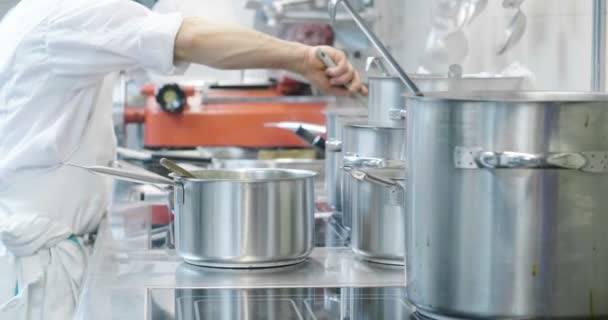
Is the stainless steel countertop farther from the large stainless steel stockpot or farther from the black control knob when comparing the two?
the black control knob

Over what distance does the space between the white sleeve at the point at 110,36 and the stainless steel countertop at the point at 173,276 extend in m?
0.32

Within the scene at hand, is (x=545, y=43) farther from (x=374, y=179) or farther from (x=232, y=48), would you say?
(x=374, y=179)

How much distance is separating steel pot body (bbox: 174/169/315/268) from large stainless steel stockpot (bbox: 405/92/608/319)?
0.38 m

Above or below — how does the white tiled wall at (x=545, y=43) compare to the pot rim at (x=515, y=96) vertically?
above

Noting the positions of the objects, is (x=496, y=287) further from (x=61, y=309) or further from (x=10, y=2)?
(x=10, y=2)

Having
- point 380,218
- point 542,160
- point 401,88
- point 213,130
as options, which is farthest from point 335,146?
point 213,130

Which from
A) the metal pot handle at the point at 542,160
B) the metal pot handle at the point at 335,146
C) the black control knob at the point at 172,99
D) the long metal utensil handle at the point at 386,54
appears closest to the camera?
the metal pot handle at the point at 542,160

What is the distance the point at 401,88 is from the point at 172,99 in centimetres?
158

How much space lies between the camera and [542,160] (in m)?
0.75

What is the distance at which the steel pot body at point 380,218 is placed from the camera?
1.17 m

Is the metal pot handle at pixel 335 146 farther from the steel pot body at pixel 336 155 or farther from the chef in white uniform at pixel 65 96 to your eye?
the chef in white uniform at pixel 65 96

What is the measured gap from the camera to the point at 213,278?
3.81ft

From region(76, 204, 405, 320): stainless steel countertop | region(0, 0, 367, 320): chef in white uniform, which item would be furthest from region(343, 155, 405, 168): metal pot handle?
region(0, 0, 367, 320): chef in white uniform

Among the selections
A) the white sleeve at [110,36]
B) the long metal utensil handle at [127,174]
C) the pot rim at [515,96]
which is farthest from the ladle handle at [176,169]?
the pot rim at [515,96]
